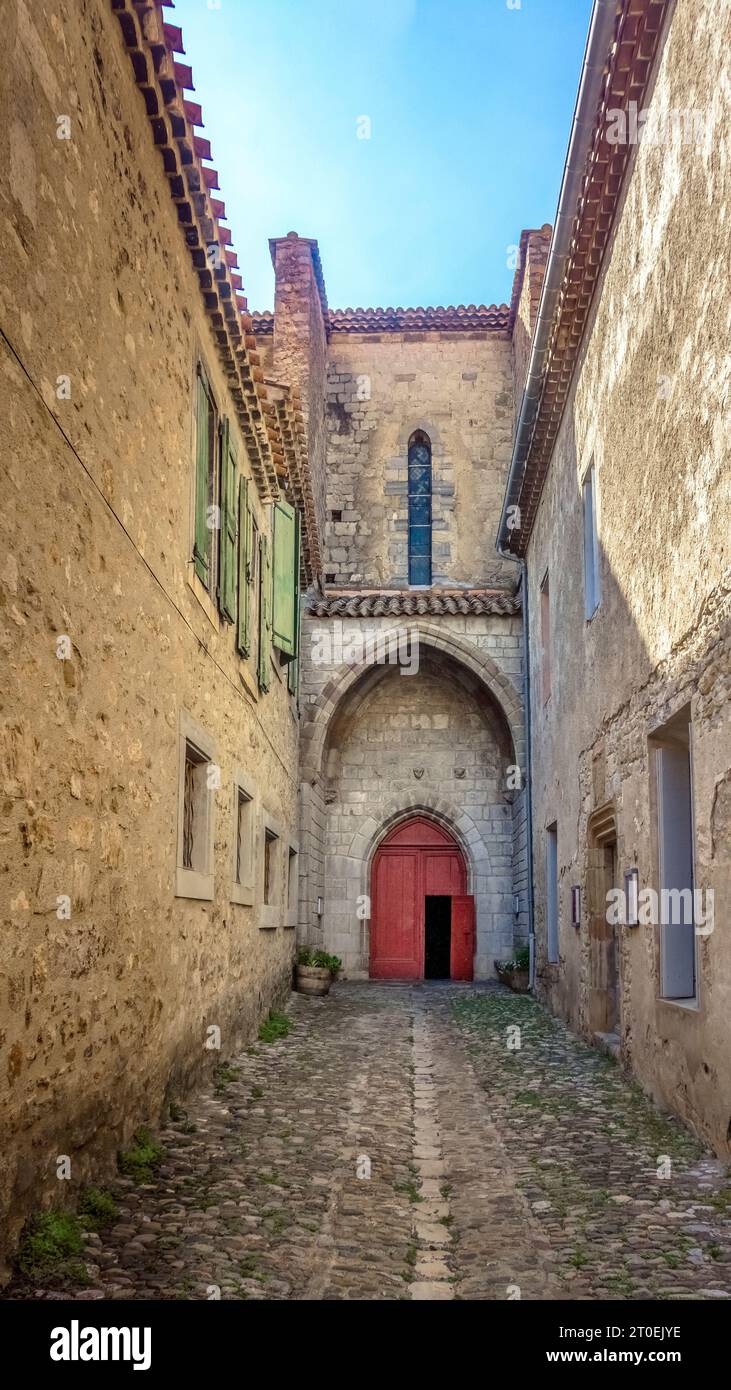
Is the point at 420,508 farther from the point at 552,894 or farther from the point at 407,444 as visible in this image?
the point at 552,894

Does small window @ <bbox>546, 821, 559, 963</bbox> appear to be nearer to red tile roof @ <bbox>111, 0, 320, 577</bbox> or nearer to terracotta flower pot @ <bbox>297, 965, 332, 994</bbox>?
terracotta flower pot @ <bbox>297, 965, 332, 994</bbox>

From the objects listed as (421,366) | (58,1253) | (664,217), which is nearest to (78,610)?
(58,1253)

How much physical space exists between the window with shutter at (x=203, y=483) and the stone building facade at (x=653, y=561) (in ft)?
8.82

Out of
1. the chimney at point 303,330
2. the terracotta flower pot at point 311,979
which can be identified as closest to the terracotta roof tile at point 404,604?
the chimney at point 303,330

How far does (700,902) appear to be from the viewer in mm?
5609

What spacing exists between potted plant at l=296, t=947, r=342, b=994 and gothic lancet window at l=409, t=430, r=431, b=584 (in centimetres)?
705

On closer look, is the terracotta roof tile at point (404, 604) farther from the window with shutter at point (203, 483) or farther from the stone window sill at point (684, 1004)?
the stone window sill at point (684, 1004)

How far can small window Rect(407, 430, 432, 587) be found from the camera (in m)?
19.2

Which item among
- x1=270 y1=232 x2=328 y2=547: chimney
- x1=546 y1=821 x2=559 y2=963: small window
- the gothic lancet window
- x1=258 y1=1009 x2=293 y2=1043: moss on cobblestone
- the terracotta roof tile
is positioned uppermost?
x1=270 y1=232 x2=328 y2=547: chimney

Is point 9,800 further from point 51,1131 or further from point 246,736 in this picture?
point 246,736

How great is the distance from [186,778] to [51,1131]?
141 inches

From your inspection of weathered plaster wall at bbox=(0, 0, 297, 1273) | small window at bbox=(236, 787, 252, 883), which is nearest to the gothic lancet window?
small window at bbox=(236, 787, 252, 883)

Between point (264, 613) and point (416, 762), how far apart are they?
797cm

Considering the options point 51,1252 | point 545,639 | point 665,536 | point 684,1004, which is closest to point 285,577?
point 545,639
